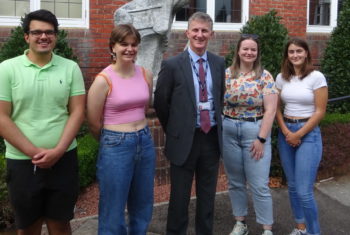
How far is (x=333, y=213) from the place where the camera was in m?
4.68

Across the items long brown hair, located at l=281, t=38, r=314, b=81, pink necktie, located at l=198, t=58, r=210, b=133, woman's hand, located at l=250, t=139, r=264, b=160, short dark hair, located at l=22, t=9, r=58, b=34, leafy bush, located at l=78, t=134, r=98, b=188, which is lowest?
leafy bush, located at l=78, t=134, r=98, b=188

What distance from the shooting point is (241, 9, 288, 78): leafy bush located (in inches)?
252

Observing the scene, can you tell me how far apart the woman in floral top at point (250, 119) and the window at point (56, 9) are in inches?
196

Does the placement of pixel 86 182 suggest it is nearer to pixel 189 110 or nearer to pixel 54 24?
pixel 189 110

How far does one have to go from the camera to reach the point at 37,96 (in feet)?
8.71

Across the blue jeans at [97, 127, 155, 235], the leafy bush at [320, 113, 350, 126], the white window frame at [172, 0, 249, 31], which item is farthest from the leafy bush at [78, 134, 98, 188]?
the white window frame at [172, 0, 249, 31]

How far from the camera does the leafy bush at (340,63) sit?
8.03 metres

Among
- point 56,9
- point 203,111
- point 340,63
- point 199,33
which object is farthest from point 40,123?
point 340,63

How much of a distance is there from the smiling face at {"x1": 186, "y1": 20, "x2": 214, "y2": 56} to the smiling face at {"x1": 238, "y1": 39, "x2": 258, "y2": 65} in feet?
1.59

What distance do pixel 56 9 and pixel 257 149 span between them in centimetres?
570

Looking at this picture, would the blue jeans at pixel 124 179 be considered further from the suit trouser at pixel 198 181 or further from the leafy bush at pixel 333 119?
the leafy bush at pixel 333 119

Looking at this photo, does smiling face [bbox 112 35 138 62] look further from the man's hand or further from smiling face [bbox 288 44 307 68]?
smiling face [bbox 288 44 307 68]

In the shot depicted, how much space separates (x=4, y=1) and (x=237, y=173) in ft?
19.1

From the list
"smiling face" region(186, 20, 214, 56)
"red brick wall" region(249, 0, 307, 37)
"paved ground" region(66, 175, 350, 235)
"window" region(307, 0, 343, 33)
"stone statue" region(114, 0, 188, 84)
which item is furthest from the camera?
"window" region(307, 0, 343, 33)
